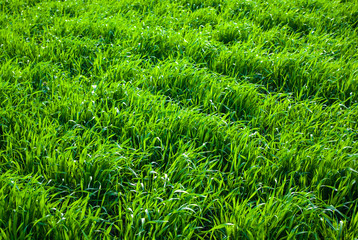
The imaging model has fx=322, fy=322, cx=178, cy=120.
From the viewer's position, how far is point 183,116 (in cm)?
233

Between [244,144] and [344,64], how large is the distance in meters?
1.77

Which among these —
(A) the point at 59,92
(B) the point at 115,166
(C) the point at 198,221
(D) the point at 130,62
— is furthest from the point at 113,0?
(C) the point at 198,221

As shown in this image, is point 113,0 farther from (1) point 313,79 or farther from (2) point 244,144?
(2) point 244,144

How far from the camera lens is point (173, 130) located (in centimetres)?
230

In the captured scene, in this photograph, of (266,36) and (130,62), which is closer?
(130,62)

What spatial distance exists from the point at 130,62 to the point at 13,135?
1.22 metres

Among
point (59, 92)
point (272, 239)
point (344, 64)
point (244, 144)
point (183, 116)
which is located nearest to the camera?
point (272, 239)

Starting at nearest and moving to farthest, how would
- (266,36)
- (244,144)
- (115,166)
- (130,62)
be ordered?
(115,166) → (244,144) → (130,62) → (266,36)

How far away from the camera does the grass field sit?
5.52ft

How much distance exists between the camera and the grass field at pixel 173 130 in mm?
1682

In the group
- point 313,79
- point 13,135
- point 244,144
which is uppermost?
point 313,79

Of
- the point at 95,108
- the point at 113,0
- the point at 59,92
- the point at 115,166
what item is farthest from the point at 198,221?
the point at 113,0

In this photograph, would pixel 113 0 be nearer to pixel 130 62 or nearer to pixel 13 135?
pixel 130 62

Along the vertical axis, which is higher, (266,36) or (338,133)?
(266,36)
